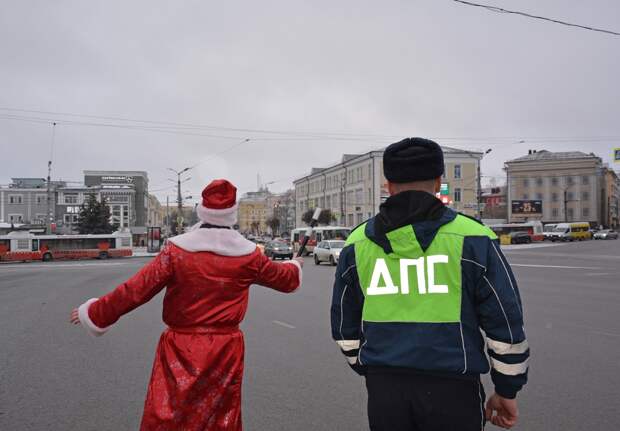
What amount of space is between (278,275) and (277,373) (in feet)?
9.82

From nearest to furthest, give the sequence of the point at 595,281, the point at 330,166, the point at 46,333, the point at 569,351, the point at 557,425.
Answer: the point at 557,425, the point at 569,351, the point at 46,333, the point at 595,281, the point at 330,166

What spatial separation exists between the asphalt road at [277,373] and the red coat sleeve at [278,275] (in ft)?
5.16

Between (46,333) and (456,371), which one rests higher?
(456,371)

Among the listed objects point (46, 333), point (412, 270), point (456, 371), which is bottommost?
point (46, 333)

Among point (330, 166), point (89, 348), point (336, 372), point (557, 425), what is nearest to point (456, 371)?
point (557, 425)

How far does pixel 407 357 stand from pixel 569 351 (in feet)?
18.4

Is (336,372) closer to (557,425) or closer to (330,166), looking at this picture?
(557,425)

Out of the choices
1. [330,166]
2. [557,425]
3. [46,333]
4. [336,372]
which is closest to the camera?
[557,425]

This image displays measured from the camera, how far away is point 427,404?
216cm

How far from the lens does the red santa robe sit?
115 inches

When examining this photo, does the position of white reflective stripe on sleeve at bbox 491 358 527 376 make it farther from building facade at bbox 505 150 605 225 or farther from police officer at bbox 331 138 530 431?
building facade at bbox 505 150 605 225

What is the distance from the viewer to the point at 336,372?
19.7ft

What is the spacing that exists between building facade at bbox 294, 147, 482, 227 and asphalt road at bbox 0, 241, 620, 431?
46.6 metres

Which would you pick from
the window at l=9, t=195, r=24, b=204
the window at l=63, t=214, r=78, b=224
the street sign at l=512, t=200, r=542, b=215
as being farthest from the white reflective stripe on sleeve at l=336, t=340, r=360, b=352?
the window at l=9, t=195, r=24, b=204
